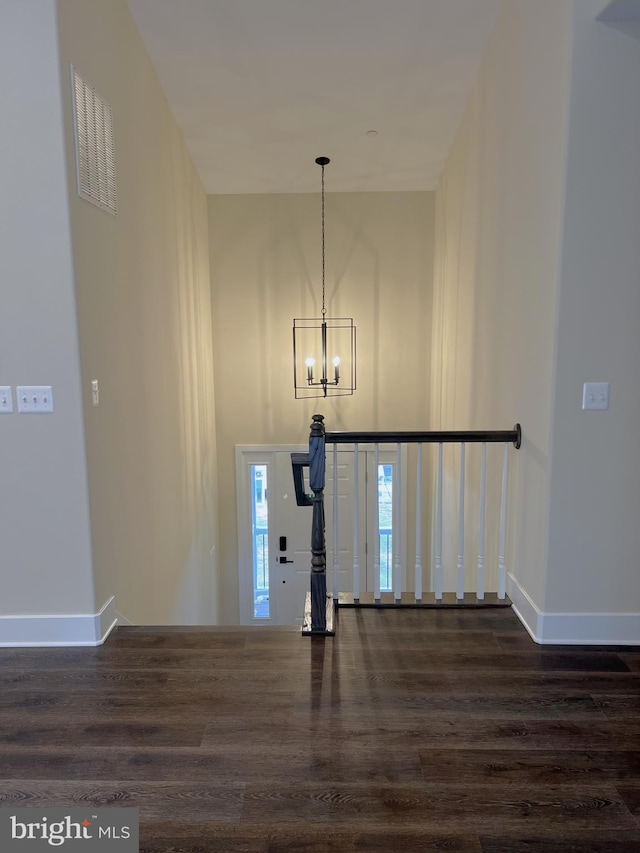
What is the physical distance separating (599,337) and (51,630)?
2821mm

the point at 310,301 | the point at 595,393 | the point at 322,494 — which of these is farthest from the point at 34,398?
the point at 310,301

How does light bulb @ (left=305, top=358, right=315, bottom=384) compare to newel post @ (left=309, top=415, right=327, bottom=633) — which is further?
light bulb @ (left=305, top=358, right=315, bottom=384)

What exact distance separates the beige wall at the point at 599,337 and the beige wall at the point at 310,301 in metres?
3.59

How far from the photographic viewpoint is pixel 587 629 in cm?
270

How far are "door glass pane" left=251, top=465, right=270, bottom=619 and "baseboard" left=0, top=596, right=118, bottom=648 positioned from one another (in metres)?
3.68

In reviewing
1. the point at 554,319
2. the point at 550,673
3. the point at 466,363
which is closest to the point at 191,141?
the point at 466,363

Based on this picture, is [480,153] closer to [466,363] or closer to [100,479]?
[466,363]

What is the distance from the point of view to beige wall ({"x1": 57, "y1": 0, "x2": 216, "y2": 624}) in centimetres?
270

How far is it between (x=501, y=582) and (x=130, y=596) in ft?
6.65

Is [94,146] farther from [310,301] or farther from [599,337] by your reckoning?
[310,301]

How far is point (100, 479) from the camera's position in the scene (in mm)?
2773

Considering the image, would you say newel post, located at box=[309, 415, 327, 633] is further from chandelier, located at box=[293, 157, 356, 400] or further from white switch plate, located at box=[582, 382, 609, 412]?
chandelier, located at box=[293, 157, 356, 400]

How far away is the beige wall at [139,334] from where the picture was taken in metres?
2.70

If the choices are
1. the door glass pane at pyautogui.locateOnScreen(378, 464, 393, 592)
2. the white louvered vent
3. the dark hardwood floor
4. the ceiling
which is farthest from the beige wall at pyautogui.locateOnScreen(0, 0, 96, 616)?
the door glass pane at pyautogui.locateOnScreen(378, 464, 393, 592)
